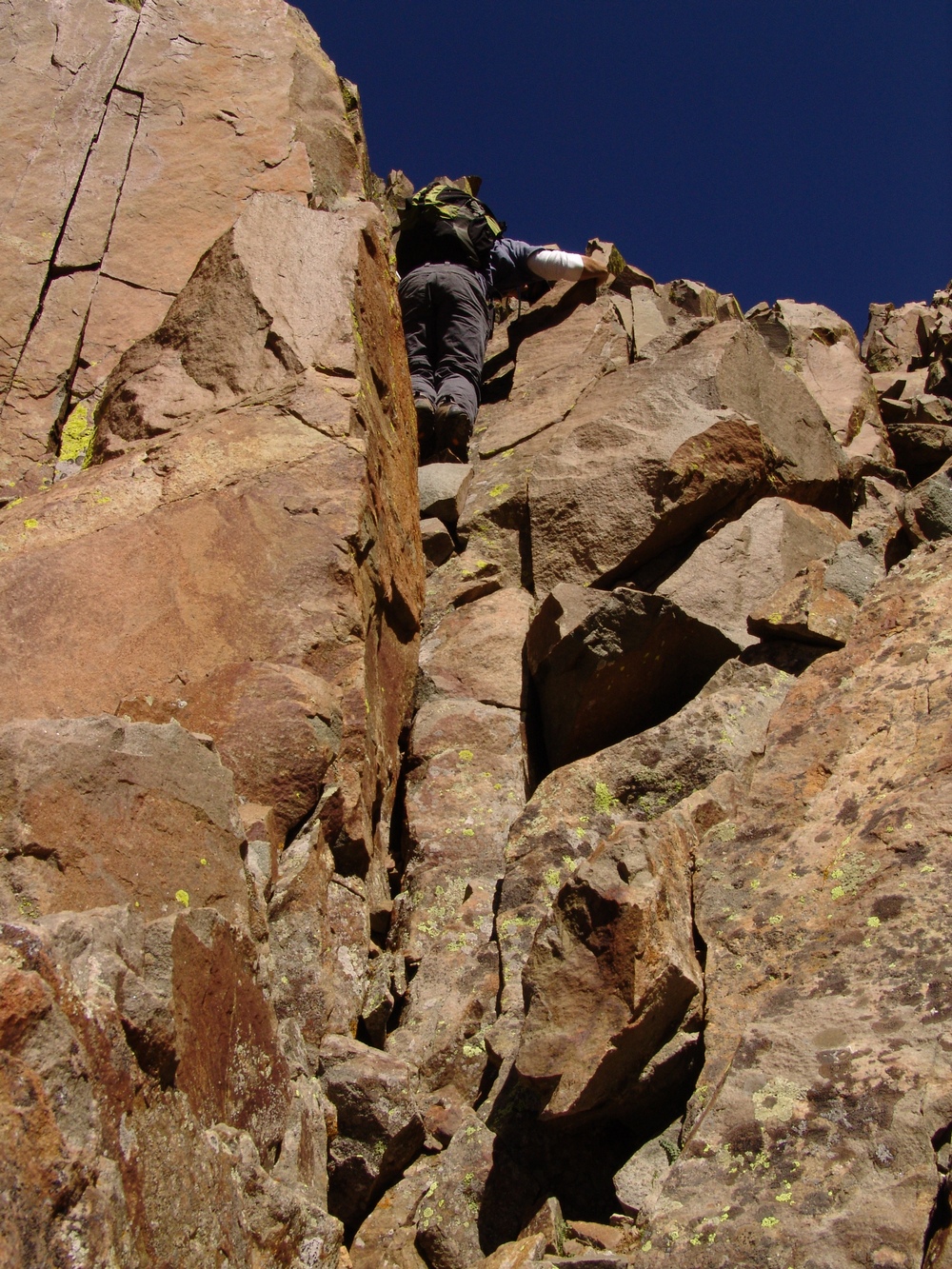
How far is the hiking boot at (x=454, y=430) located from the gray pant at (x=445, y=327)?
0.48m

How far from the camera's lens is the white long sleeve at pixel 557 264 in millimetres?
10344

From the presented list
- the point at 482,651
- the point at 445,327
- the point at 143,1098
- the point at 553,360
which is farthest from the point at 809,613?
the point at 445,327

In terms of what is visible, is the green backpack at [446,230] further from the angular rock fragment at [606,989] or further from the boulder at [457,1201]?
the boulder at [457,1201]

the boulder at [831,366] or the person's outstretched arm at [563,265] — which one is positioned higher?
the person's outstretched arm at [563,265]

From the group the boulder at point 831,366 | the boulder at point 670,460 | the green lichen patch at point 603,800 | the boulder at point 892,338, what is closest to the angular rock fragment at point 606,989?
the green lichen patch at point 603,800

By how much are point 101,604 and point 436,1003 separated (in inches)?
81.2

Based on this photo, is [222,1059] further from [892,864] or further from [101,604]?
[101,604]

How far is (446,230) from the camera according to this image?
10.2 metres

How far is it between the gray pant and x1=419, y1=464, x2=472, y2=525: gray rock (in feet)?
4.02

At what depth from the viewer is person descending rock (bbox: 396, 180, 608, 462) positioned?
28.0ft

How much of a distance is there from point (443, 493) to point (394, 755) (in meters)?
2.44

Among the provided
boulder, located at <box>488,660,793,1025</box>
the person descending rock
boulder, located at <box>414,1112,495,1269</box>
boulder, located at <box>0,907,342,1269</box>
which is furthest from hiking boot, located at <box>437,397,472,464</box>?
boulder, located at <box>0,907,342,1269</box>

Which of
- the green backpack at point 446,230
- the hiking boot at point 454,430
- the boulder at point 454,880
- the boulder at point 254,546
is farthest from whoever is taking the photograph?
the green backpack at point 446,230

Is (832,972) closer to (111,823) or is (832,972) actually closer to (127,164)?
(111,823)
